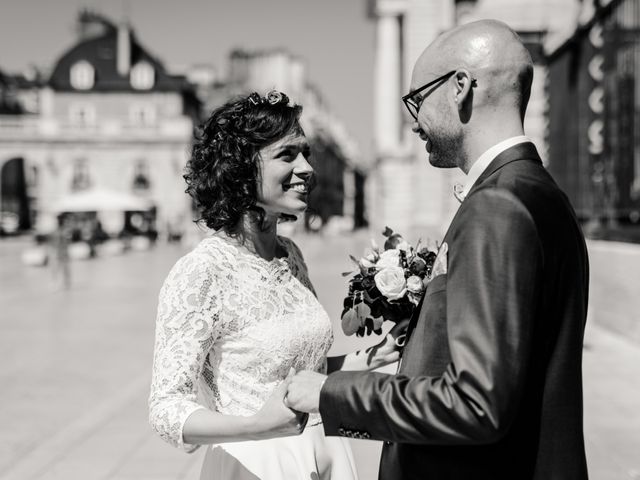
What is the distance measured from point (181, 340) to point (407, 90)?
661cm

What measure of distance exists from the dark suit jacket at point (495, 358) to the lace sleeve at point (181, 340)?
0.59m

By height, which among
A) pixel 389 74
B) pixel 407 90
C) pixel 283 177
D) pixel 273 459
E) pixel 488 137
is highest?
pixel 389 74

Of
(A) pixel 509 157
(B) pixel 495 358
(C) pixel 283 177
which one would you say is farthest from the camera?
(C) pixel 283 177

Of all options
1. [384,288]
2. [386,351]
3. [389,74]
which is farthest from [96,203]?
[384,288]

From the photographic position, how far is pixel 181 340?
7.73ft

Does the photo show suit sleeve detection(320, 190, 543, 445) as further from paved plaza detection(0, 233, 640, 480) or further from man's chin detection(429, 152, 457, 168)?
paved plaza detection(0, 233, 640, 480)

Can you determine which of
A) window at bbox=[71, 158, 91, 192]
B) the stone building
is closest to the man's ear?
window at bbox=[71, 158, 91, 192]

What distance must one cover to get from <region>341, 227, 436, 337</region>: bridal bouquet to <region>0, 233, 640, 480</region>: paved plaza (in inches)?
121

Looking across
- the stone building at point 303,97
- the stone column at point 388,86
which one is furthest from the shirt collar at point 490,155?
the stone building at point 303,97

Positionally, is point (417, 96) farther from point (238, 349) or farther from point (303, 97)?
point (303, 97)

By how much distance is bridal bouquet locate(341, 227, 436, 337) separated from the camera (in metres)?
2.29

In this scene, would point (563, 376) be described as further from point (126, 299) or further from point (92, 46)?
point (92, 46)

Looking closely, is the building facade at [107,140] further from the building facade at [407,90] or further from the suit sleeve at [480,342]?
the suit sleeve at [480,342]

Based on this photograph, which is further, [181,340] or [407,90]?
[407,90]
